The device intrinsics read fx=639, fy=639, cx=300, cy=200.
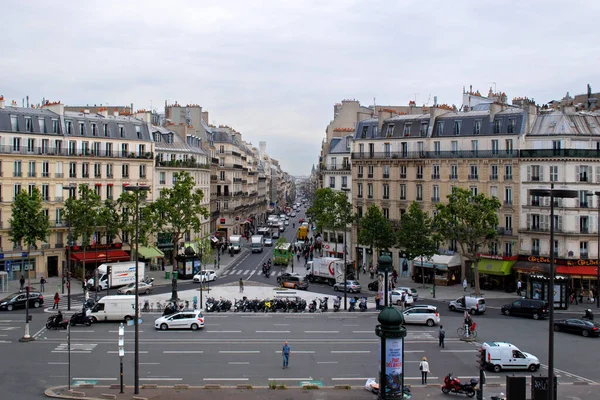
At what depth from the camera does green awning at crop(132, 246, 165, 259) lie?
63.9 meters

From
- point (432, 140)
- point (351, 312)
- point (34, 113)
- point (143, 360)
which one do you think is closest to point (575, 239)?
point (432, 140)

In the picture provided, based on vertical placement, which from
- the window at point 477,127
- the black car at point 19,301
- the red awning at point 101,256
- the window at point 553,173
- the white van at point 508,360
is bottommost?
the white van at point 508,360

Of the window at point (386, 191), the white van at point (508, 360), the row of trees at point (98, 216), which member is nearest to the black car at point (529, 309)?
the white van at point (508, 360)

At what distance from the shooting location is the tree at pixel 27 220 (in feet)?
175

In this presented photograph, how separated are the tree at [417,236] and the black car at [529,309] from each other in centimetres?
1071

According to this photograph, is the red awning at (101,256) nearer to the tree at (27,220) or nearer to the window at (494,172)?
the tree at (27,220)

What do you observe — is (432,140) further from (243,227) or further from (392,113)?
(243,227)

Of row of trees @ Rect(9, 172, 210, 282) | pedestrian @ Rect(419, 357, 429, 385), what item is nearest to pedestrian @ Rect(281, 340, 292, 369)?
pedestrian @ Rect(419, 357, 429, 385)

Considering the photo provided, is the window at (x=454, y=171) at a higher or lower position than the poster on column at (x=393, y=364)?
higher

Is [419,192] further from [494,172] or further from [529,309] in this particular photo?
[529,309]

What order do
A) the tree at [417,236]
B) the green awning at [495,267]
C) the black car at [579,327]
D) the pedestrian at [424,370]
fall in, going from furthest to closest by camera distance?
1. the tree at [417,236]
2. the green awning at [495,267]
3. the black car at [579,327]
4. the pedestrian at [424,370]

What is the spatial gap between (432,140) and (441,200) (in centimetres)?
592

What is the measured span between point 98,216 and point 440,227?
30.2 m

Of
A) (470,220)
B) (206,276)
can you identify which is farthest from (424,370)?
(206,276)
